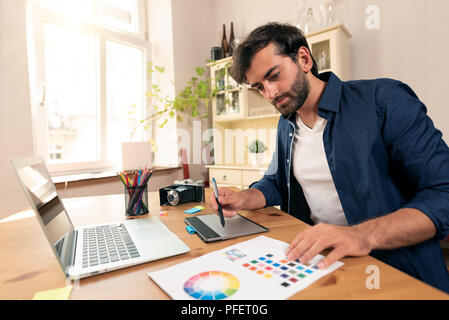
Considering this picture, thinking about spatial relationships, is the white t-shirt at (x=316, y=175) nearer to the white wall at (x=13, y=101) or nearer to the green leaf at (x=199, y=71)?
the white wall at (x=13, y=101)

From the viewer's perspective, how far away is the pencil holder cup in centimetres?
103

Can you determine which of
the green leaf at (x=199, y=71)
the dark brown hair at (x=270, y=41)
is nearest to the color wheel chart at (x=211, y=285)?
the dark brown hair at (x=270, y=41)

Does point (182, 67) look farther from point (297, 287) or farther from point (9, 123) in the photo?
point (297, 287)

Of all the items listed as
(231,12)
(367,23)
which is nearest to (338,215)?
(367,23)

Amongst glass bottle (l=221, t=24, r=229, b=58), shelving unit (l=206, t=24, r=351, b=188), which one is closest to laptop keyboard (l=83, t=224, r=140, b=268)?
shelving unit (l=206, t=24, r=351, b=188)

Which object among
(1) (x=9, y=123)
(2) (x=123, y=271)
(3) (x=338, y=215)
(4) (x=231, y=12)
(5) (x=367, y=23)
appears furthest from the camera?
(4) (x=231, y=12)

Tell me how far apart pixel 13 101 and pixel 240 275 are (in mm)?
2226

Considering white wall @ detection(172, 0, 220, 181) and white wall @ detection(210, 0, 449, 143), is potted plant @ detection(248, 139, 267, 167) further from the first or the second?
white wall @ detection(210, 0, 449, 143)

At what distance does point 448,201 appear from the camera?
69cm

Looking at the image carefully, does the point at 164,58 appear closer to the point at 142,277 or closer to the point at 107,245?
the point at 107,245

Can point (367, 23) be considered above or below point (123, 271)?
above

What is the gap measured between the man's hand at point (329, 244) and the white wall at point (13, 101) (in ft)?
7.05
